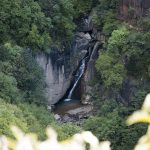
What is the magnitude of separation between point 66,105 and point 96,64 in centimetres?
317

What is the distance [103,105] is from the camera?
655 inches

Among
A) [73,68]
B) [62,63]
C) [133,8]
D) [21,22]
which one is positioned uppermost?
[133,8]

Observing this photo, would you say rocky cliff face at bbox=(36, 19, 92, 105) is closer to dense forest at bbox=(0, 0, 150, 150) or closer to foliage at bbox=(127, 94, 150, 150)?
dense forest at bbox=(0, 0, 150, 150)

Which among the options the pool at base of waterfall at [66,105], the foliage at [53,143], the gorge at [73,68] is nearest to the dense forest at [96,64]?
the gorge at [73,68]

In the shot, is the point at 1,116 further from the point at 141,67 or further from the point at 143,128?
the point at 141,67

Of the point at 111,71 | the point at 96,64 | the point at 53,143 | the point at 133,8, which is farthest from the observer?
the point at 96,64

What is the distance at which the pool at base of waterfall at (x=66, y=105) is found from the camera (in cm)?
1983

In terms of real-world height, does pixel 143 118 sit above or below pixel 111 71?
above

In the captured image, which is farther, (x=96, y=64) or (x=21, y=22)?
(x=21, y=22)

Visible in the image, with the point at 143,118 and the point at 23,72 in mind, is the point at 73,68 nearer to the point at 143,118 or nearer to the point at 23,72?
the point at 23,72

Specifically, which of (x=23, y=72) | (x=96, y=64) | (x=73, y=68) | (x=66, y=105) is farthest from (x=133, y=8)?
(x=66, y=105)

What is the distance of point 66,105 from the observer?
20.4 m

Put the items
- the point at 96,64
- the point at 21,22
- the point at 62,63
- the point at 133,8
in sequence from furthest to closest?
the point at 62,63 → the point at 21,22 → the point at 96,64 → the point at 133,8

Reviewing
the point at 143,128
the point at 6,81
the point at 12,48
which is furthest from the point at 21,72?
the point at 143,128
